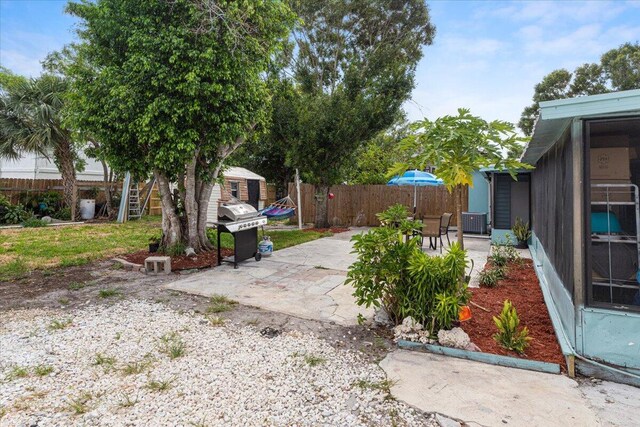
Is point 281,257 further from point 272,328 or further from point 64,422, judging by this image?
point 64,422

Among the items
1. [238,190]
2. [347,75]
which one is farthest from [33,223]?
[347,75]

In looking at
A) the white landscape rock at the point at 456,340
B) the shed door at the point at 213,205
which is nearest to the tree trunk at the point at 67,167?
the shed door at the point at 213,205

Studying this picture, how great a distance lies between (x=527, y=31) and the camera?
361 inches

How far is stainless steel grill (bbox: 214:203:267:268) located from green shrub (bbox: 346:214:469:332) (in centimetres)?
301

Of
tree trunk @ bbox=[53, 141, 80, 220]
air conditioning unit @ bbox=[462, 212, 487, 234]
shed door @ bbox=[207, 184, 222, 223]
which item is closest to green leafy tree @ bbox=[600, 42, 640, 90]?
air conditioning unit @ bbox=[462, 212, 487, 234]

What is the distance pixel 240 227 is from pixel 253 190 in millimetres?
10557

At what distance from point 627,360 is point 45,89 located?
15.2 meters

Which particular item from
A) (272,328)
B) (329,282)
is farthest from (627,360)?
(329,282)

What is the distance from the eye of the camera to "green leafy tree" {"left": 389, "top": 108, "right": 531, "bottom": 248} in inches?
119

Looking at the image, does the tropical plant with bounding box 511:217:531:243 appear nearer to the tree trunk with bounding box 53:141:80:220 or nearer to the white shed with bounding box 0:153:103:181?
the tree trunk with bounding box 53:141:80:220

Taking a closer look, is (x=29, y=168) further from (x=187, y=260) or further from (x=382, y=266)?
(x=382, y=266)

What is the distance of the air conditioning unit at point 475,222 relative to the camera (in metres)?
10.2

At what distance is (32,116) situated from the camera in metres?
11.4

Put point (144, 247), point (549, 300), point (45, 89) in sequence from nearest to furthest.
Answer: point (549, 300)
point (144, 247)
point (45, 89)
